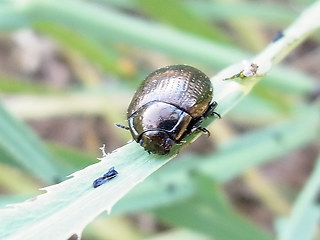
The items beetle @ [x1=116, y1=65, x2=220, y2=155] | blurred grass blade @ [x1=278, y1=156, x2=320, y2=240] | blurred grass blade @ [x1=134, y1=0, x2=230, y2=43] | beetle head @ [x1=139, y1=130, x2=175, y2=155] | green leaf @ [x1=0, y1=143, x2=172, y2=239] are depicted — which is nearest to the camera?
green leaf @ [x1=0, y1=143, x2=172, y2=239]

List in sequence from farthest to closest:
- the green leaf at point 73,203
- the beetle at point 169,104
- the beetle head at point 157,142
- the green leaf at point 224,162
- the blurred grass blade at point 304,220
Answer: the green leaf at point 224,162 < the blurred grass blade at point 304,220 < the beetle at point 169,104 < the beetle head at point 157,142 < the green leaf at point 73,203

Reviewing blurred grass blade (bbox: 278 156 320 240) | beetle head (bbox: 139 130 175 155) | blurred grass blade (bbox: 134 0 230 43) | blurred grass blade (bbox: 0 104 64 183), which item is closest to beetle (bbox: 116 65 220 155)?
beetle head (bbox: 139 130 175 155)

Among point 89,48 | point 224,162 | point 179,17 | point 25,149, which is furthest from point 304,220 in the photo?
point 89,48

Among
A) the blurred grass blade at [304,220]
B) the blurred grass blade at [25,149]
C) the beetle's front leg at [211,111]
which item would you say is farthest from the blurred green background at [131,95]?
the beetle's front leg at [211,111]

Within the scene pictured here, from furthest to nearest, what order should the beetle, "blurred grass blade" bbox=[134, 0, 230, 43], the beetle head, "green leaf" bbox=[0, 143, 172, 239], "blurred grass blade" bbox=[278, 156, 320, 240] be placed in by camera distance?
"blurred grass blade" bbox=[134, 0, 230, 43] → "blurred grass blade" bbox=[278, 156, 320, 240] → the beetle → the beetle head → "green leaf" bbox=[0, 143, 172, 239]

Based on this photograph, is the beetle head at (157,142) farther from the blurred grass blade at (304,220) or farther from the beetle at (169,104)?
the blurred grass blade at (304,220)

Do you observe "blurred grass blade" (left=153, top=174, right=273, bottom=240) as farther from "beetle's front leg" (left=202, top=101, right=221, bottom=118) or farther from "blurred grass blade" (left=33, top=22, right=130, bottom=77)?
"blurred grass blade" (left=33, top=22, right=130, bottom=77)

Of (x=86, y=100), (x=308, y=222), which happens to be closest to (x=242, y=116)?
(x=86, y=100)

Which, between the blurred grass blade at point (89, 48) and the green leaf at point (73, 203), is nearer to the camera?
the green leaf at point (73, 203)

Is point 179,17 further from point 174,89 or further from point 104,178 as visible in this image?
point 104,178
